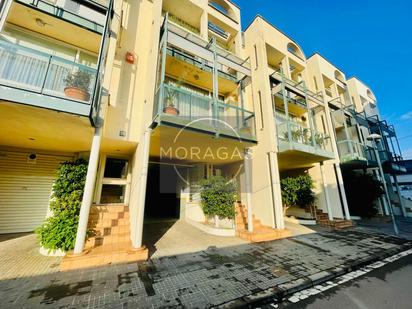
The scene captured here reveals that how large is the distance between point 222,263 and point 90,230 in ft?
13.7

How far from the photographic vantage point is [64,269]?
13.5ft

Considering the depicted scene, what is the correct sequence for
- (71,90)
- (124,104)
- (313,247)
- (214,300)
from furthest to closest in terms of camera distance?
(124,104), (313,247), (71,90), (214,300)

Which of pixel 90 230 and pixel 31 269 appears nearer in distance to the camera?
pixel 31 269

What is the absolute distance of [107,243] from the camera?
18.0ft

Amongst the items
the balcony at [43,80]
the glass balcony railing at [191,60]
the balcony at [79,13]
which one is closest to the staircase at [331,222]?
the glass balcony railing at [191,60]

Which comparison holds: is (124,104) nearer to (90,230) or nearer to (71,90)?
(71,90)

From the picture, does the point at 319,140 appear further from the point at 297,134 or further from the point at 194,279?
the point at 194,279

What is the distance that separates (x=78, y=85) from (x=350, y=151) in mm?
14157

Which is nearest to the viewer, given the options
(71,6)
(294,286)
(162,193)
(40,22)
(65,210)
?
(294,286)

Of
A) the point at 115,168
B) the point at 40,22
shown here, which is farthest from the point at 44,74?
the point at 115,168

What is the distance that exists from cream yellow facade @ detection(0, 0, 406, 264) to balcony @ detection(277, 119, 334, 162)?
2.3 inches

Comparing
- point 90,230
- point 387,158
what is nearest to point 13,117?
point 90,230

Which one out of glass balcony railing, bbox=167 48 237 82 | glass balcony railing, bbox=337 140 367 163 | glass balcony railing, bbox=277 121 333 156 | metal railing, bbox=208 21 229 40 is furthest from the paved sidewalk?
metal railing, bbox=208 21 229 40

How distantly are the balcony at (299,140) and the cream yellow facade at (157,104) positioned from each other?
2.3 inches
